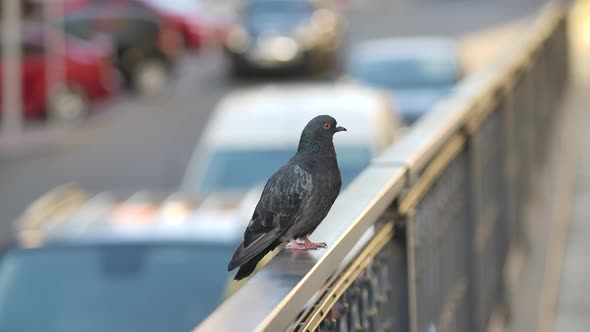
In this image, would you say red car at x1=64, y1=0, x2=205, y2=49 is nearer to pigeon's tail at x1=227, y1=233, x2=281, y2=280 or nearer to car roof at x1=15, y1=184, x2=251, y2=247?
car roof at x1=15, y1=184, x2=251, y2=247

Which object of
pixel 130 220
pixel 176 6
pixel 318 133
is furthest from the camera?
pixel 176 6

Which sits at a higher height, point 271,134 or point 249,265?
point 249,265

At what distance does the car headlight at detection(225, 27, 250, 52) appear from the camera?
85.1ft

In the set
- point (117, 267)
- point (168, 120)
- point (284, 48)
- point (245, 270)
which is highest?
point (284, 48)

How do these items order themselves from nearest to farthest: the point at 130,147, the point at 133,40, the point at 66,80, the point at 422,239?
the point at 422,239, the point at 130,147, the point at 66,80, the point at 133,40

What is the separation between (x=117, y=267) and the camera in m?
6.10

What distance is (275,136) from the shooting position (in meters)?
9.82

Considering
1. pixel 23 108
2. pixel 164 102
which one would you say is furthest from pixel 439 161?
pixel 164 102

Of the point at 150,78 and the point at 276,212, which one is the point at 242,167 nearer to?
the point at 276,212

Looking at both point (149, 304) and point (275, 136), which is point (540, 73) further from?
point (149, 304)

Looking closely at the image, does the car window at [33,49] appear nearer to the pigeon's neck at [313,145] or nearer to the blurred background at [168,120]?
the blurred background at [168,120]

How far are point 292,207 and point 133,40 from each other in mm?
24443

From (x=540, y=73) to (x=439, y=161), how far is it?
6.83 meters

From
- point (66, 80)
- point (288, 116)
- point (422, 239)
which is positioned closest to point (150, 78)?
point (66, 80)
